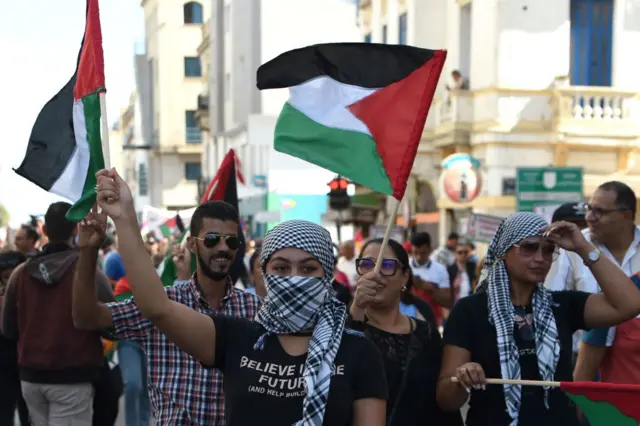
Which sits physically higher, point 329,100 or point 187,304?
point 329,100

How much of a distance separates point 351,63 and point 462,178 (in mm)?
21125

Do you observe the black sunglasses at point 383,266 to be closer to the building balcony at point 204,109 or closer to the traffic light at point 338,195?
the traffic light at point 338,195

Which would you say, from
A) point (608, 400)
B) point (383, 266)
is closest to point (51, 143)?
point (383, 266)

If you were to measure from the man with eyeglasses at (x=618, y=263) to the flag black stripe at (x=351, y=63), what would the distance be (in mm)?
1795

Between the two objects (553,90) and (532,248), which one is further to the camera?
(553,90)

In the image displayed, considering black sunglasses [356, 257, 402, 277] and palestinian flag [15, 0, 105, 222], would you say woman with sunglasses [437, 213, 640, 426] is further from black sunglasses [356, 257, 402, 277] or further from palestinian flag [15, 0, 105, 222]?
palestinian flag [15, 0, 105, 222]

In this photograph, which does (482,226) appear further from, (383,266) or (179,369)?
(179,369)

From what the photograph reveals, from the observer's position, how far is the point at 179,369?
505cm

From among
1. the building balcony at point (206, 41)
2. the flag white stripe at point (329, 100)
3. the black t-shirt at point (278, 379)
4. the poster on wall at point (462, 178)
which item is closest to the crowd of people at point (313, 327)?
the black t-shirt at point (278, 379)

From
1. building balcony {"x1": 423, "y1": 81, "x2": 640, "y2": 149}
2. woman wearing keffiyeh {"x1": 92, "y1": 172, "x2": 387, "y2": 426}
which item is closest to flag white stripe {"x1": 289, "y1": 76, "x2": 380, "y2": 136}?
woman wearing keffiyeh {"x1": 92, "y1": 172, "x2": 387, "y2": 426}

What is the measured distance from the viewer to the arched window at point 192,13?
74.6 metres

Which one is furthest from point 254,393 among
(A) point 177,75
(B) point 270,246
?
(A) point 177,75

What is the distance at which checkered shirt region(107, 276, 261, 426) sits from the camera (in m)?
4.94

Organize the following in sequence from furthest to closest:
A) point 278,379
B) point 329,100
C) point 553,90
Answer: point 553,90
point 329,100
point 278,379
